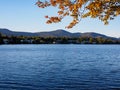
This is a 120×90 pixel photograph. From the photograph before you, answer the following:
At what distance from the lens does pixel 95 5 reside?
15461 millimetres

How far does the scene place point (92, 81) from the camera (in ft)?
114

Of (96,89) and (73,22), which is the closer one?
(73,22)

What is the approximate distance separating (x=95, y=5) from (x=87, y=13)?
0.96 m

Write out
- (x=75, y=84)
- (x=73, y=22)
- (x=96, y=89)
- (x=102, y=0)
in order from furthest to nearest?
(x=75, y=84), (x=96, y=89), (x=73, y=22), (x=102, y=0)

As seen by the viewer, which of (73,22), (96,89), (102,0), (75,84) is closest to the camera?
(102,0)

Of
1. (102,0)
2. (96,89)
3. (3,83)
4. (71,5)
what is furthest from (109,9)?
(3,83)

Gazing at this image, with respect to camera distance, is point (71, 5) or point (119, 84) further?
point (119, 84)

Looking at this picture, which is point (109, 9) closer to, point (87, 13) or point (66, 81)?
point (87, 13)

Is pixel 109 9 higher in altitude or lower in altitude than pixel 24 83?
higher

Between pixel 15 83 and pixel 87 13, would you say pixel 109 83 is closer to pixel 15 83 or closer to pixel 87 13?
pixel 15 83

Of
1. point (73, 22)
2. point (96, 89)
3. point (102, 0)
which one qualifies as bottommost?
point (96, 89)

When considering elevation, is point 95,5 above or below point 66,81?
above

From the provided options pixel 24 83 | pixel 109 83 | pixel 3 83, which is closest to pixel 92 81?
pixel 109 83

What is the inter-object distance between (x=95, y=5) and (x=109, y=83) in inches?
759
